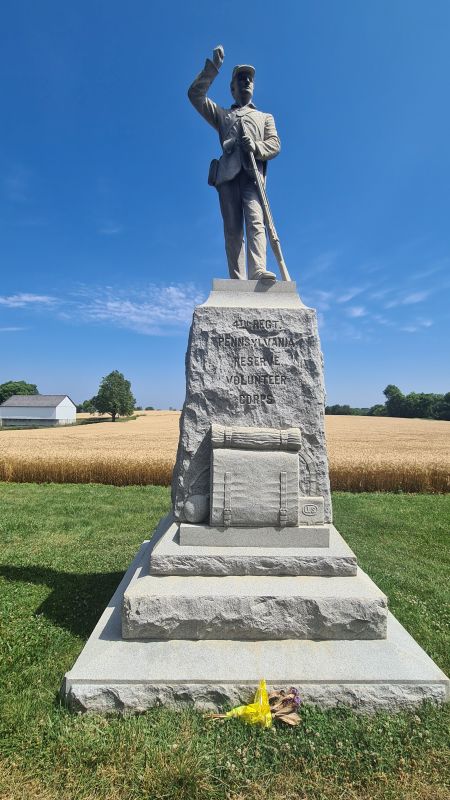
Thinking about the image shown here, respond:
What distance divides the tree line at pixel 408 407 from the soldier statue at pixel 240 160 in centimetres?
5616

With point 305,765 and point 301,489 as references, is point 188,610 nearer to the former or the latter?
point 305,765

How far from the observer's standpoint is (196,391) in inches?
150

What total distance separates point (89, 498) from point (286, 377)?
8.60 meters

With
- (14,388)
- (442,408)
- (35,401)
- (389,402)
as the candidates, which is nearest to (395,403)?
(389,402)

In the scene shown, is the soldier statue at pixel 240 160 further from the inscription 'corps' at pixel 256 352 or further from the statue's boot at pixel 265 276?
the inscription 'corps' at pixel 256 352

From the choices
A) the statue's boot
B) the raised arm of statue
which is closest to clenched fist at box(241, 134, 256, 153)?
the raised arm of statue

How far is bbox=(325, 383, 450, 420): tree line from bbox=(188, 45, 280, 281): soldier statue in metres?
56.2

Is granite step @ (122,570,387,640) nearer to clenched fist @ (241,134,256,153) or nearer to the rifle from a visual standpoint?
the rifle

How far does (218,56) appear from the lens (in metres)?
4.00

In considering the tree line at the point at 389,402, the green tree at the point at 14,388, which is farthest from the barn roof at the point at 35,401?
the green tree at the point at 14,388

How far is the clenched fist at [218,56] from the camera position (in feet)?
13.1

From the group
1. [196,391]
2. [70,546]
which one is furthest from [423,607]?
[70,546]

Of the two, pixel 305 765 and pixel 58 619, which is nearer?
pixel 305 765

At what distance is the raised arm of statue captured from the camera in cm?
404
